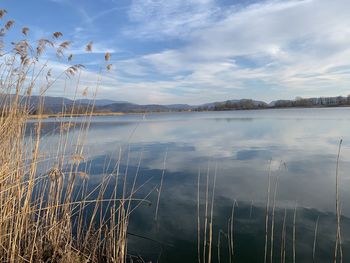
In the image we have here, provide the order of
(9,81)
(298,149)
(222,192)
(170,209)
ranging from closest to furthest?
(9,81) → (170,209) → (222,192) → (298,149)

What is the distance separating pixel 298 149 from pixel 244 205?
601cm

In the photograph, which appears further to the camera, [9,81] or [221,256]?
[221,256]

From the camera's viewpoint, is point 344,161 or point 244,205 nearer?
point 244,205

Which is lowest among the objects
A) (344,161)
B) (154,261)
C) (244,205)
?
(154,261)

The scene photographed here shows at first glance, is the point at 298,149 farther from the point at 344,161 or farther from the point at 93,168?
the point at 93,168

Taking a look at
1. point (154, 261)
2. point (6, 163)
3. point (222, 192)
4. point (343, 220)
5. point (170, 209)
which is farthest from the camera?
point (222, 192)

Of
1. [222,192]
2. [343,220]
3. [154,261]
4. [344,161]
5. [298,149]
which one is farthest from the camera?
[298,149]

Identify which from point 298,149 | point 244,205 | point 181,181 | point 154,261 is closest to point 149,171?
point 181,181

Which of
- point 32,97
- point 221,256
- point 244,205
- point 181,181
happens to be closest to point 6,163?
point 32,97

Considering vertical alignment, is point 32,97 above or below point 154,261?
above

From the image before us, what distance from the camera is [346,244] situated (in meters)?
3.86

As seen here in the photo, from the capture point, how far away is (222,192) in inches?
241

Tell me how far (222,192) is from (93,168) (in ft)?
12.9

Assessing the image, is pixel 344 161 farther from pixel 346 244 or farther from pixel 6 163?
pixel 6 163
